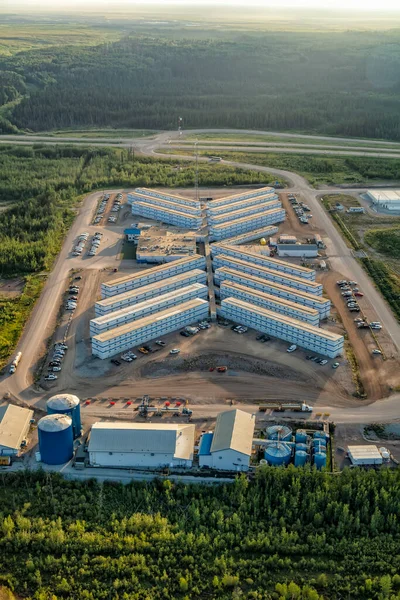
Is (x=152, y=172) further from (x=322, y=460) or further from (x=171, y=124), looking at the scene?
(x=322, y=460)

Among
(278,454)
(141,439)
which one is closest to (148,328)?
(141,439)

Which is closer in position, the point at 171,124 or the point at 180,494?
the point at 180,494

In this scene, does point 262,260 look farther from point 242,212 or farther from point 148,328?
point 148,328

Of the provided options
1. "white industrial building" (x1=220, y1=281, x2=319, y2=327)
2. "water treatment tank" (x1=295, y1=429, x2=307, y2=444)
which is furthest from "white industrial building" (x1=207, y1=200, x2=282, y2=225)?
"water treatment tank" (x1=295, y1=429, x2=307, y2=444)

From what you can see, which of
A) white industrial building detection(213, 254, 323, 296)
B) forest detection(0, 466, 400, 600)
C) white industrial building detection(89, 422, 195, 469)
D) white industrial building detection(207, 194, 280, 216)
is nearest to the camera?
forest detection(0, 466, 400, 600)

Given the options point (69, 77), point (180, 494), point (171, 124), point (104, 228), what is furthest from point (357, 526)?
point (69, 77)

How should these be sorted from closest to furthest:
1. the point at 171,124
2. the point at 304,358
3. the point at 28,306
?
the point at 304,358
the point at 28,306
the point at 171,124

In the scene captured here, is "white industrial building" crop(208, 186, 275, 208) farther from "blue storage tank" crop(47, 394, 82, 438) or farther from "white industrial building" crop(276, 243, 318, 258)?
"blue storage tank" crop(47, 394, 82, 438)
